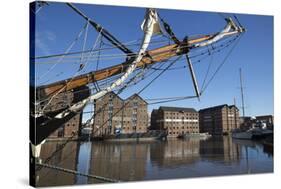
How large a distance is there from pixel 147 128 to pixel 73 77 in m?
2.98

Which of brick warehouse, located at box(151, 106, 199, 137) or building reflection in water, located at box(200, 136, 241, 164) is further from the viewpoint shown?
building reflection in water, located at box(200, 136, 241, 164)

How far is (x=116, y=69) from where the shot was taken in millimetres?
8477

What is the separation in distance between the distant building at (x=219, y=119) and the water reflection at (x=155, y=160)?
0.89 ft

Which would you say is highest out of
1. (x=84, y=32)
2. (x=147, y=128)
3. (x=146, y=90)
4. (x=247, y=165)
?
(x=84, y=32)

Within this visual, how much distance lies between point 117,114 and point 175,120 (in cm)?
164

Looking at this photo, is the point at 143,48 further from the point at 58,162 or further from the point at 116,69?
the point at 58,162

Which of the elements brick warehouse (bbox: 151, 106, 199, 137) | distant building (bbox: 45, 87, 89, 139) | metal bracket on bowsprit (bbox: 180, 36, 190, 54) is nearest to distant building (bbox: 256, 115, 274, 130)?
brick warehouse (bbox: 151, 106, 199, 137)

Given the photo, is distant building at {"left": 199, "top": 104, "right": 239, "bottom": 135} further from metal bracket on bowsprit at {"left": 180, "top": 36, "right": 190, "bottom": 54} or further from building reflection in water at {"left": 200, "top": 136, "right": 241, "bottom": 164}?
metal bracket on bowsprit at {"left": 180, "top": 36, "right": 190, "bottom": 54}

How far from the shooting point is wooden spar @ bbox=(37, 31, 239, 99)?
7.75 metres

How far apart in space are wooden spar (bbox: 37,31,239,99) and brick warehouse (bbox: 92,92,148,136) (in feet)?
1.50

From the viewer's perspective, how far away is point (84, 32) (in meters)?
8.12

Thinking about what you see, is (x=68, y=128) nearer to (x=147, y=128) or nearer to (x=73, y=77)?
(x=73, y=77)

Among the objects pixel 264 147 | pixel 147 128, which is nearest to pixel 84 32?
pixel 147 128

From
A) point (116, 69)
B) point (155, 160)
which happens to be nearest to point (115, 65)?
point (116, 69)
